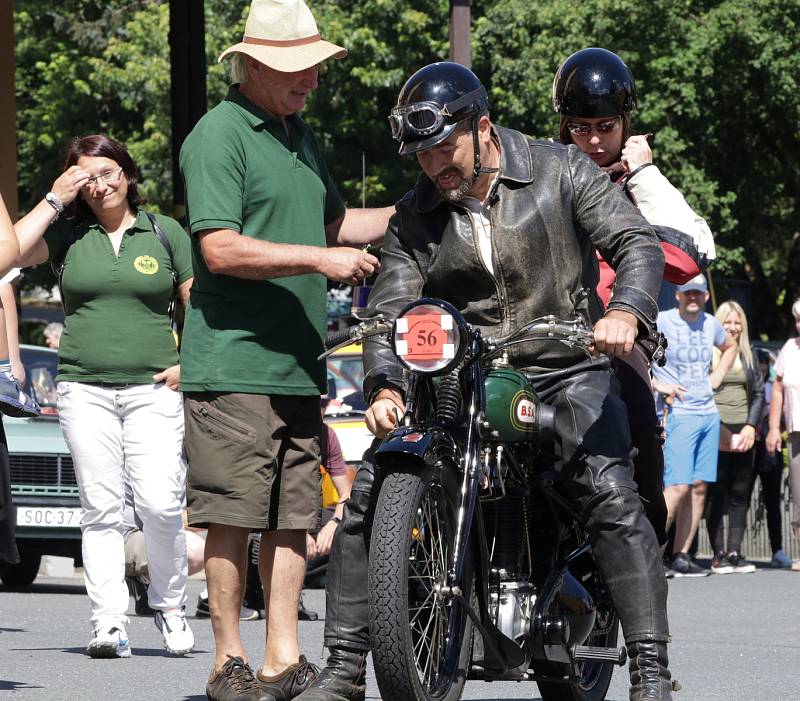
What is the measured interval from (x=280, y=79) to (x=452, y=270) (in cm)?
106

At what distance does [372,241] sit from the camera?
20.1ft

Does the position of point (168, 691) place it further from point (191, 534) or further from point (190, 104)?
point (190, 104)

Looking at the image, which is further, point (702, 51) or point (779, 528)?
point (702, 51)

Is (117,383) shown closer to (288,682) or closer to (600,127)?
(288,682)

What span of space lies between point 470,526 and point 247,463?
1238 mm

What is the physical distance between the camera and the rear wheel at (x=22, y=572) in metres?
12.2

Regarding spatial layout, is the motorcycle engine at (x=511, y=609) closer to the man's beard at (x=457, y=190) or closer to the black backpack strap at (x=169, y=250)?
the man's beard at (x=457, y=190)

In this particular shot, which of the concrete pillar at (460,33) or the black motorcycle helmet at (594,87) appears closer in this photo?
the black motorcycle helmet at (594,87)

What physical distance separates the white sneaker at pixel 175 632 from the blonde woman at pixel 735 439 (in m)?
7.04

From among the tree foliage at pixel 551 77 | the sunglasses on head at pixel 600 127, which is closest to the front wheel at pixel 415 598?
the sunglasses on head at pixel 600 127

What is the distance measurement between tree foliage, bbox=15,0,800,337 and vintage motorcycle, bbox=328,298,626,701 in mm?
25298

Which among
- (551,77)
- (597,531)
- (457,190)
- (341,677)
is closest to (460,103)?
(457,190)

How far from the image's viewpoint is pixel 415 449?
4395mm

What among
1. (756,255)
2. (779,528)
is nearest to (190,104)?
(779,528)
